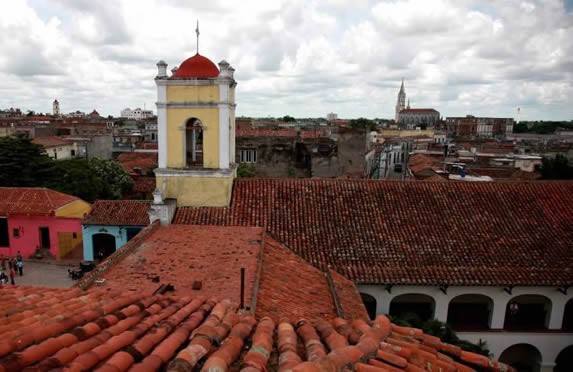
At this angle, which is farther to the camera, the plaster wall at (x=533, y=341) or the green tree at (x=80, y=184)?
the green tree at (x=80, y=184)

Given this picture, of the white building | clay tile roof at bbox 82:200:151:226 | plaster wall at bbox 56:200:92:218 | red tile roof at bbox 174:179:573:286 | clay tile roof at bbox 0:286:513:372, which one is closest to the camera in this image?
clay tile roof at bbox 0:286:513:372

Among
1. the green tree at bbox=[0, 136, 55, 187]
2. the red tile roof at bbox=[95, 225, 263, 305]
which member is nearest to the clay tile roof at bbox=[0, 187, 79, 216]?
the green tree at bbox=[0, 136, 55, 187]

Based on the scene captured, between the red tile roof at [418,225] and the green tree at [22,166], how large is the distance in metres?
18.9

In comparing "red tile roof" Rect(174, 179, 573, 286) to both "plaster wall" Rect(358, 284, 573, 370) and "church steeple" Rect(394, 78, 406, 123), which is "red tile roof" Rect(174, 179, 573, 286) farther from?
"church steeple" Rect(394, 78, 406, 123)

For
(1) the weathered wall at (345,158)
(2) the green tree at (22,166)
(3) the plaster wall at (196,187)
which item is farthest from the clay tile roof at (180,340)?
(1) the weathered wall at (345,158)

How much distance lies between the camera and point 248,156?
38.2 m

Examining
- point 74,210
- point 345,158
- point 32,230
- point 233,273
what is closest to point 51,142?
point 74,210

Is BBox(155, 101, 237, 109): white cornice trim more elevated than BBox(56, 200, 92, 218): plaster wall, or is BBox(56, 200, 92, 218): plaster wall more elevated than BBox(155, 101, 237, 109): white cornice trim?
BBox(155, 101, 237, 109): white cornice trim

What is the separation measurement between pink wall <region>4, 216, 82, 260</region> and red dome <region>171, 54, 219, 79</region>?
11764 mm

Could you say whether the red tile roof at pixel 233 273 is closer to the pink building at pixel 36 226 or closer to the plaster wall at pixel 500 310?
the plaster wall at pixel 500 310

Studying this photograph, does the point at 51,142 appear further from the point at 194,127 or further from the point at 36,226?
the point at 194,127

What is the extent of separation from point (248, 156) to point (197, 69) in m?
25.7

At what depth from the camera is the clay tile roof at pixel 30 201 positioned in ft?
66.3

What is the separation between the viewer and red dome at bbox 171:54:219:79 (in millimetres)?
12387
